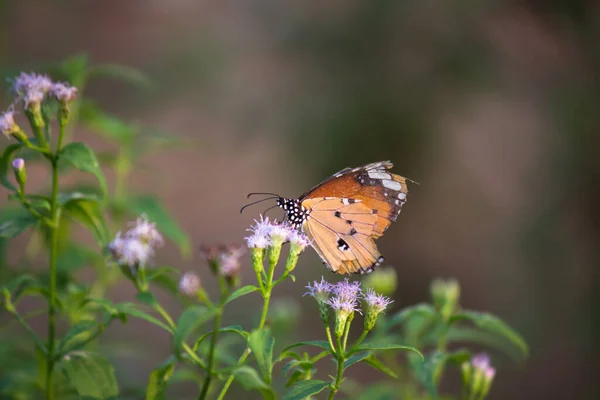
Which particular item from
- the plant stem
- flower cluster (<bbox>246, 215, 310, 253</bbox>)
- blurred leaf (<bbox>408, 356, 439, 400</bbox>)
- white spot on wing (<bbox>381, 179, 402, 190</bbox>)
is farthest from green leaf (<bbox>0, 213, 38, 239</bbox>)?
white spot on wing (<bbox>381, 179, 402, 190</bbox>)

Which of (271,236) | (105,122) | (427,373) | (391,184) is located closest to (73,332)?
(271,236)

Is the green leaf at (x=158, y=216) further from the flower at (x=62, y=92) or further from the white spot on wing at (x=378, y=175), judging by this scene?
the white spot on wing at (x=378, y=175)

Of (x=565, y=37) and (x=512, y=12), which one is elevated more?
(x=512, y=12)

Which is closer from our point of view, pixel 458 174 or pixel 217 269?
pixel 217 269

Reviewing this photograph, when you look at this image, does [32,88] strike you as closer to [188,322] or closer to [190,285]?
[190,285]

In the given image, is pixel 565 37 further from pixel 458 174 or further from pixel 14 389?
pixel 14 389

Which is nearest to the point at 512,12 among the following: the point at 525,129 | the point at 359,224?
the point at 525,129

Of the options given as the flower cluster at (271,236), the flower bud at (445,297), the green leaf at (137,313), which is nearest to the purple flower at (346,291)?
the flower cluster at (271,236)
